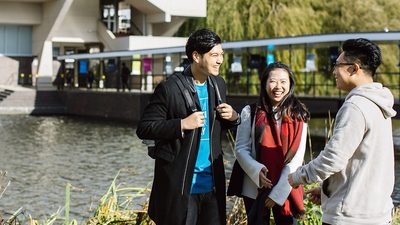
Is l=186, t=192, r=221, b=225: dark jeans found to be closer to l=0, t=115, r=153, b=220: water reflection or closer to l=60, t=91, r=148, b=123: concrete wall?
l=0, t=115, r=153, b=220: water reflection

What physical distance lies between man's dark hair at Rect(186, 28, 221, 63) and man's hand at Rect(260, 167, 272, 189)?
0.84 metres

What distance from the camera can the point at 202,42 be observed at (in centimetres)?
462

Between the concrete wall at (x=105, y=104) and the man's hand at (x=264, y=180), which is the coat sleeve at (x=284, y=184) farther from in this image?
the concrete wall at (x=105, y=104)

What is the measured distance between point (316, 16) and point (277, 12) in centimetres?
199

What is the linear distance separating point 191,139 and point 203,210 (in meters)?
0.49

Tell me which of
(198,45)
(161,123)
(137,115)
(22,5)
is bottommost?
(137,115)

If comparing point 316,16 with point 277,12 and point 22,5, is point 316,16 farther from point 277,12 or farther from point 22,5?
point 22,5

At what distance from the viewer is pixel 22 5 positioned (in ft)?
148

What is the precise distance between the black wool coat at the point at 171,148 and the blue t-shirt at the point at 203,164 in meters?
0.03

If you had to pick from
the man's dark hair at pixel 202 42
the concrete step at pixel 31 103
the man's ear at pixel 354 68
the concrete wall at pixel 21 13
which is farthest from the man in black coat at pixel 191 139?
the concrete wall at pixel 21 13

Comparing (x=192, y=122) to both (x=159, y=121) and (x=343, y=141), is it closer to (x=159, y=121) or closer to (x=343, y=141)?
(x=159, y=121)

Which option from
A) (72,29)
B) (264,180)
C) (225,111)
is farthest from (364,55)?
(72,29)

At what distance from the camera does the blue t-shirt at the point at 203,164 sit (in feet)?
15.3

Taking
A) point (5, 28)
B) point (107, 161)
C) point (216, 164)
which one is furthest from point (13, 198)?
point (5, 28)
